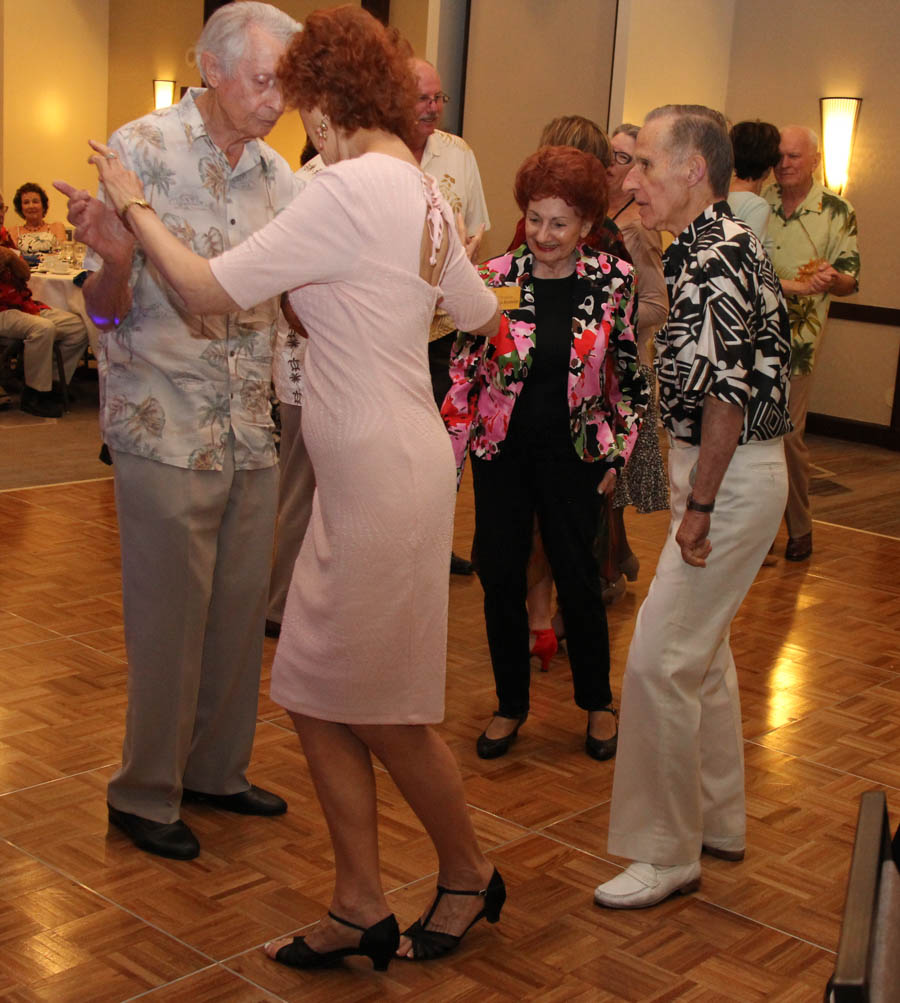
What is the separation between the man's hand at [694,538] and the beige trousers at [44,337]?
244 inches

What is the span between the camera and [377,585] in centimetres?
222

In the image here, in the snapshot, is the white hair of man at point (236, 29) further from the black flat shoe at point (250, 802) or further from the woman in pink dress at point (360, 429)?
the black flat shoe at point (250, 802)

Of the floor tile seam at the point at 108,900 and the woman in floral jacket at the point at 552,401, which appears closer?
the floor tile seam at the point at 108,900

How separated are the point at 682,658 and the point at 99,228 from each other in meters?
1.37

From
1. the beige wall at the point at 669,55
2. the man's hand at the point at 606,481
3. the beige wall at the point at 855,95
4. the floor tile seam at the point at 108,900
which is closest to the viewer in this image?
the floor tile seam at the point at 108,900

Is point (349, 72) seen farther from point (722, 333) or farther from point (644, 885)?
point (644, 885)

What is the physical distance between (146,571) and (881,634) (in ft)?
9.70

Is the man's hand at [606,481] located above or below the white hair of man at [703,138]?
below

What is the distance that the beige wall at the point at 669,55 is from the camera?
322 inches

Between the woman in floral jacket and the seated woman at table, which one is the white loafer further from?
the seated woman at table

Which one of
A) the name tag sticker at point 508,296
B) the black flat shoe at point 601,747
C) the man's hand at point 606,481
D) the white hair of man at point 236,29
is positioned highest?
the white hair of man at point 236,29

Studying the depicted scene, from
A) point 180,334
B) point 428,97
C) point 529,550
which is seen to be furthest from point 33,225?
point 180,334

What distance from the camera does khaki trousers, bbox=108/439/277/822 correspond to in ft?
8.81

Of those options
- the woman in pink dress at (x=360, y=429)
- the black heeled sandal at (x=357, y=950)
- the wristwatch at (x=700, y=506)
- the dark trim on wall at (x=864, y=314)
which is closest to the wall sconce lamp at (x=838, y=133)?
the dark trim on wall at (x=864, y=314)
